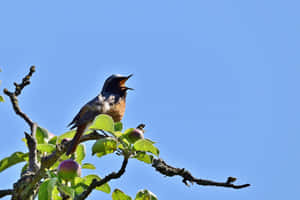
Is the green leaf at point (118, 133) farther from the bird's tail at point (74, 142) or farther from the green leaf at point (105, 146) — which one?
the bird's tail at point (74, 142)

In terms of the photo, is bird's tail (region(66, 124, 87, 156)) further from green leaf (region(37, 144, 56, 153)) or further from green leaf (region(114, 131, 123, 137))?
green leaf (region(114, 131, 123, 137))

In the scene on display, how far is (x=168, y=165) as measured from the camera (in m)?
3.58

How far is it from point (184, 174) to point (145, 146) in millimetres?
357

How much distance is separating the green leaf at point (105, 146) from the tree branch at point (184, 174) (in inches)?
13.5

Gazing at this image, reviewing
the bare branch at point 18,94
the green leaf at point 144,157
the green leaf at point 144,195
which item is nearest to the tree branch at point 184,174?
the green leaf at point 144,157

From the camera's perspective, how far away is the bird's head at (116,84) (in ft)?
21.3

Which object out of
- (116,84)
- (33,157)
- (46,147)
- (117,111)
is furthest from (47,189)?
(116,84)

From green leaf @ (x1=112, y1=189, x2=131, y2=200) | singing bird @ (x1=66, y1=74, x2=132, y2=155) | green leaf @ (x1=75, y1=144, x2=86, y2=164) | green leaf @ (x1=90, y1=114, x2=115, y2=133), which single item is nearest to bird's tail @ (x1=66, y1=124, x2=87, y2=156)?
singing bird @ (x1=66, y1=74, x2=132, y2=155)

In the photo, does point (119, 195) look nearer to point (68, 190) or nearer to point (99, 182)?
point (68, 190)

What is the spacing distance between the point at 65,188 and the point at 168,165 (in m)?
0.81

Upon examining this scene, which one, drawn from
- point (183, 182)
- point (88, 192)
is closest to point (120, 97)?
point (183, 182)

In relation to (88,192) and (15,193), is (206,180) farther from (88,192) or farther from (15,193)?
(15,193)

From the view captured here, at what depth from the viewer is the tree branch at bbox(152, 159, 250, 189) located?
10.4 feet

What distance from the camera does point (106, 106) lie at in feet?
18.4
